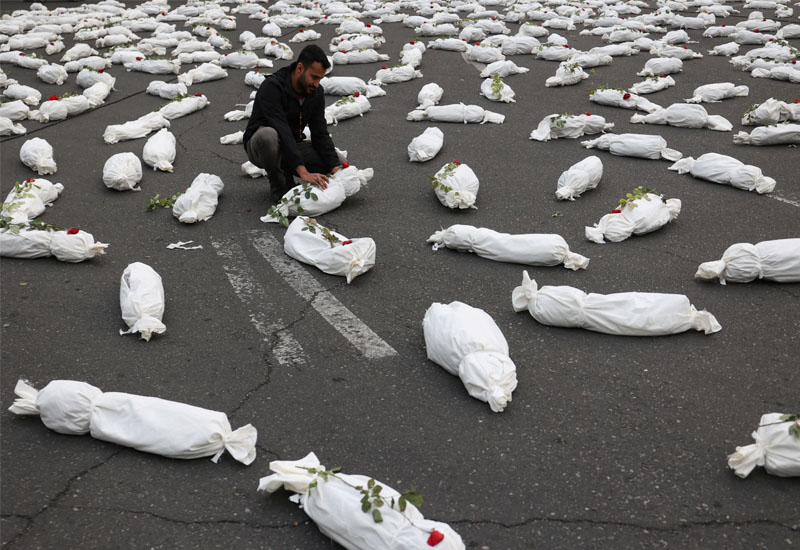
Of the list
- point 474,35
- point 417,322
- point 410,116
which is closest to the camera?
point 417,322

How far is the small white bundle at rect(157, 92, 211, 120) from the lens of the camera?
8180mm

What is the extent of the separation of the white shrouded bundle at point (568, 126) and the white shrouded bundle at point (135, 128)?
4275mm

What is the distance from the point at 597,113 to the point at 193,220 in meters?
5.02

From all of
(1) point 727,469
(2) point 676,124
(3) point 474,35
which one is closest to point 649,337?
(1) point 727,469

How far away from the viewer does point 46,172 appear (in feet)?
21.3

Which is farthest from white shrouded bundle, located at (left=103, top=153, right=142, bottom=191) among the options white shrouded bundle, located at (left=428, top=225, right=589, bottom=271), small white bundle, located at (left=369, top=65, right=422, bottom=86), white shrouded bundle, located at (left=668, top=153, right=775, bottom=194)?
white shrouded bundle, located at (left=668, top=153, right=775, bottom=194)

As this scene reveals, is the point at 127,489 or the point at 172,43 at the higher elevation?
the point at 127,489

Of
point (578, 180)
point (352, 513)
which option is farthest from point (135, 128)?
point (352, 513)

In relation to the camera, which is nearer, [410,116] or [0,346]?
[0,346]

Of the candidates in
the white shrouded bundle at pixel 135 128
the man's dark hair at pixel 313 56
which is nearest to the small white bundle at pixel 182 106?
the white shrouded bundle at pixel 135 128

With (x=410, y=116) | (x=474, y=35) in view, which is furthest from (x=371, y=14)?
(x=410, y=116)

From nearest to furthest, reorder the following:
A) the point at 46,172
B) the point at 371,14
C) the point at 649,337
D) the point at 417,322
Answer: the point at 649,337
the point at 417,322
the point at 46,172
the point at 371,14

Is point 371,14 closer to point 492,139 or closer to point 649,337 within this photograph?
point 492,139

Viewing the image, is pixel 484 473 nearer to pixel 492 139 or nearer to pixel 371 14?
pixel 492 139
